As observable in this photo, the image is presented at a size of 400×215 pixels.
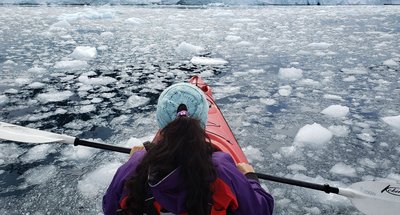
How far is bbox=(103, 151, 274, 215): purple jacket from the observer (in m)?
1.21

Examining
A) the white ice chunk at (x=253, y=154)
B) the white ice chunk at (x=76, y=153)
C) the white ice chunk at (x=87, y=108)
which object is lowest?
the white ice chunk at (x=87, y=108)

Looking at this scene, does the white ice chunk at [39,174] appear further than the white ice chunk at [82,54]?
No

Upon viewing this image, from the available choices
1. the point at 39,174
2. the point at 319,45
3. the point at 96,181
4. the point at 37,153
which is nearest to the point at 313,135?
the point at 96,181

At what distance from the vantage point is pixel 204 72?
6160mm

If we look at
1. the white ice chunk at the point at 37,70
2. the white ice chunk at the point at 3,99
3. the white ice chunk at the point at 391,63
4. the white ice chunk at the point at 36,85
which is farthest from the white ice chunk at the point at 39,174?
the white ice chunk at the point at 391,63

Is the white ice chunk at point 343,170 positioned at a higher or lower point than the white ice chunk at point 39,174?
higher

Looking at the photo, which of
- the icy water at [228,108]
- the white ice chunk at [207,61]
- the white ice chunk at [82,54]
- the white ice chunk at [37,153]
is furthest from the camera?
the white ice chunk at [82,54]

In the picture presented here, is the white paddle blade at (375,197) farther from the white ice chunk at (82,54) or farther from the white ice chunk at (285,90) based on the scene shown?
the white ice chunk at (82,54)

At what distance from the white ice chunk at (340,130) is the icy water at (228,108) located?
10 millimetres

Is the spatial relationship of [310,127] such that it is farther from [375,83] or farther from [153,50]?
[153,50]

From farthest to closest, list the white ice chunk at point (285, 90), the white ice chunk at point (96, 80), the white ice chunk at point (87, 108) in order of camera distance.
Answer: the white ice chunk at point (96, 80) → the white ice chunk at point (285, 90) → the white ice chunk at point (87, 108)

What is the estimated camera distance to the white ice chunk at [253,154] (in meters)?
3.10

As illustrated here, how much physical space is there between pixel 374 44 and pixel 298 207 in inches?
296

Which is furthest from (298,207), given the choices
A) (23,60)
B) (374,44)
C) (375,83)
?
(374,44)
